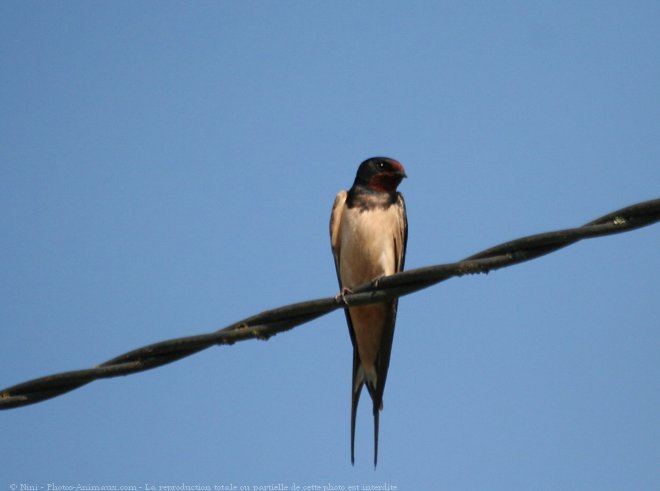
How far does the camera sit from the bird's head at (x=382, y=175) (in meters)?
6.29

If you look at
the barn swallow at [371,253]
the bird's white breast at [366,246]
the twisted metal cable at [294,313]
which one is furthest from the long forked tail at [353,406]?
the twisted metal cable at [294,313]

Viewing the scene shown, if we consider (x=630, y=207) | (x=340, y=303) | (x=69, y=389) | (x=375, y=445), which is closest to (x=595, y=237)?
(x=630, y=207)

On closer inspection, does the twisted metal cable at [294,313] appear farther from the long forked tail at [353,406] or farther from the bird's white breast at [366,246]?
the bird's white breast at [366,246]

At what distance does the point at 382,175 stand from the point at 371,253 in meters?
0.65

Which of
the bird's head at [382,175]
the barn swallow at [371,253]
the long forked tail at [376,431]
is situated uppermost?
the bird's head at [382,175]

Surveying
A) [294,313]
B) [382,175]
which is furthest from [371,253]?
[294,313]

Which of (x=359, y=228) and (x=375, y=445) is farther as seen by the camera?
(x=359, y=228)

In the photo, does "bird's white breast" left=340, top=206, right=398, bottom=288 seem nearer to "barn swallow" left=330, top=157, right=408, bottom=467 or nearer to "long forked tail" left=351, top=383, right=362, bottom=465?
"barn swallow" left=330, top=157, right=408, bottom=467

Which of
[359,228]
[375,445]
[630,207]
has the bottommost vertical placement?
[375,445]

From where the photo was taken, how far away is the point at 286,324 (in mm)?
3363

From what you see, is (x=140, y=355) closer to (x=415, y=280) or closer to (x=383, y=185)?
(x=415, y=280)

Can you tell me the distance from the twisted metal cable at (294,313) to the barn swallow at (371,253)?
228 centimetres

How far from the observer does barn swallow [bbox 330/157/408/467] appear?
580 centimetres

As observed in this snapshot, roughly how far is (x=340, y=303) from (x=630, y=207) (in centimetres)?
101
